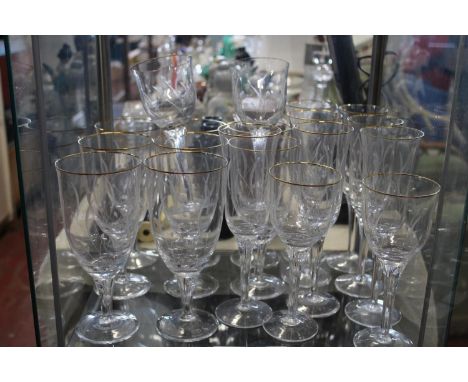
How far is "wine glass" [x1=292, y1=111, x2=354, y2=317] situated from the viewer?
0.78 metres

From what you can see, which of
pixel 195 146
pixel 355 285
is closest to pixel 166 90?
pixel 195 146

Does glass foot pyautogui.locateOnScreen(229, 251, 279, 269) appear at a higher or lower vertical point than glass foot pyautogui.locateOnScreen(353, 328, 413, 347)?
lower

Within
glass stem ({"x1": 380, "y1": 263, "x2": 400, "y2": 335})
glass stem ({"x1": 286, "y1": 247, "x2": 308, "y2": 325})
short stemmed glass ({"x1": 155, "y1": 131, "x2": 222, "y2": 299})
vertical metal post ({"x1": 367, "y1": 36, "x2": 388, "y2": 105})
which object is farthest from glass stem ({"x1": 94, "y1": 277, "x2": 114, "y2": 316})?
vertical metal post ({"x1": 367, "y1": 36, "x2": 388, "y2": 105})

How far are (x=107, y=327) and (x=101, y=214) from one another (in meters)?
0.15

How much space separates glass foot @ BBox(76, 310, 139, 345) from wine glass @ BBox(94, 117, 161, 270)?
0.52 feet

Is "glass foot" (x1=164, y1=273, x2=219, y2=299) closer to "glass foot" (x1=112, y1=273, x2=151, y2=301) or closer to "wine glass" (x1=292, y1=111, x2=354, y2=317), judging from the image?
"glass foot" (x1=112, y1=273, x2=151, y2=301)

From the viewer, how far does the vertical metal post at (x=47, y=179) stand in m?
0.63

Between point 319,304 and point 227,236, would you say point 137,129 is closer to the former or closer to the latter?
point 227,236

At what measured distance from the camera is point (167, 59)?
851mm

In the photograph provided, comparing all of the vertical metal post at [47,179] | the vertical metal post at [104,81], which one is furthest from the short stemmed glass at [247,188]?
the vertical metal post at [104,81]

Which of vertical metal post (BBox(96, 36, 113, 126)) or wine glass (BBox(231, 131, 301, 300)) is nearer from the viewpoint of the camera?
wine glass (BBox(231, 131, 301, 300))

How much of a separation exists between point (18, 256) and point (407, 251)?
1.84 m
